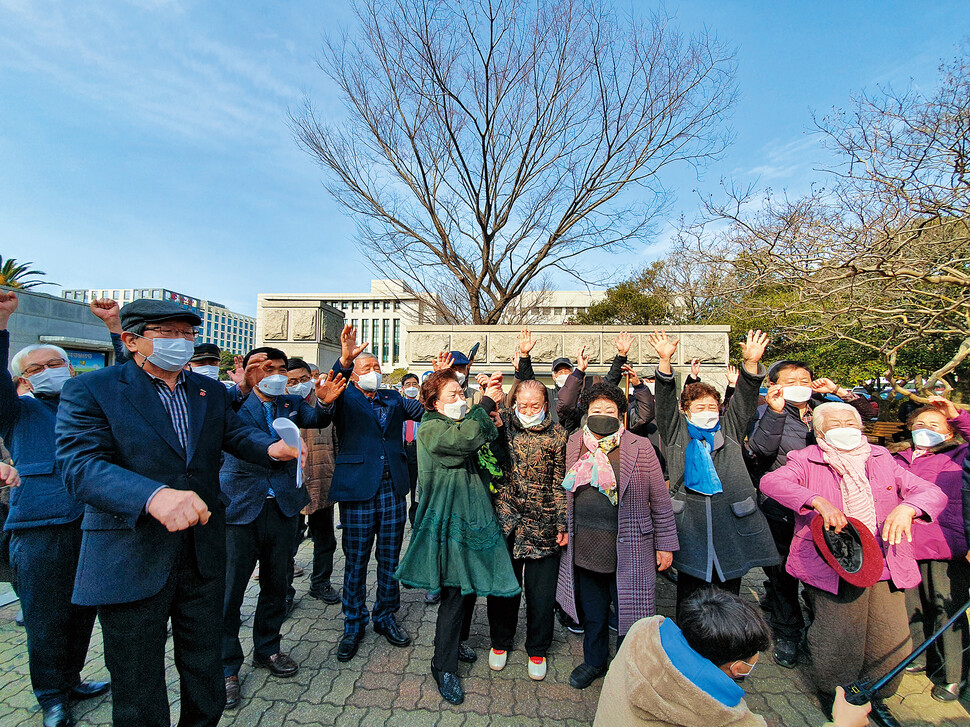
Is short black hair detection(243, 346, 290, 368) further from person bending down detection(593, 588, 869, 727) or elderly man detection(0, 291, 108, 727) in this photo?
person bending down detection(593, 588, 869, 727)

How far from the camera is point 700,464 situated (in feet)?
11.2

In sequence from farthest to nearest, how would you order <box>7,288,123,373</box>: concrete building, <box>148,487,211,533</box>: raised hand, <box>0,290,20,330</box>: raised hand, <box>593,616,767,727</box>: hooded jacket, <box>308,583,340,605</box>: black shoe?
<box>7,288,123,373</box>: concrete building
<box>308,583,340,605</box>: black shoe
<box>0,290,20,330</box>: raised hand
<box>148,487,211,533</box>: raised hand
<box>593,616,767,727</box>: hooded jacket

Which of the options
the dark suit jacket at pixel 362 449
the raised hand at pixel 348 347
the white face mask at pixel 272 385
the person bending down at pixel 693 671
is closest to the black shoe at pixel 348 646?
the dark suit jacket at pixel 362 449

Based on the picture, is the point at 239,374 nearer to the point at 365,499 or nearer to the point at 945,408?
the point at 365,499

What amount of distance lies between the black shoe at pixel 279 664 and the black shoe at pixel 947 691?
13.4ft

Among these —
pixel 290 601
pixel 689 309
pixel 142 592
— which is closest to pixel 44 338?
pixel 290 601

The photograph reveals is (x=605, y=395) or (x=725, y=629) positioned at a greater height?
(x=605, y=395)

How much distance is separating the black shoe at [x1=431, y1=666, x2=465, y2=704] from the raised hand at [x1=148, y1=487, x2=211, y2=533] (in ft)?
6.39

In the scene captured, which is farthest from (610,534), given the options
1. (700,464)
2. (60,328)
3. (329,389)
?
(60,328)

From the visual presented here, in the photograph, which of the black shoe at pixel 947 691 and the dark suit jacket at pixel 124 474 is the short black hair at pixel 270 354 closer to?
the dark suit jacket at pixel 124 474

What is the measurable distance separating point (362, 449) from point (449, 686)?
1685 millimetres

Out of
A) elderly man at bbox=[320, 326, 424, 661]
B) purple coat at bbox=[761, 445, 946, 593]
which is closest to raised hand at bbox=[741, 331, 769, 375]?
purple coat at bbox=[761, 445, 946, 593]

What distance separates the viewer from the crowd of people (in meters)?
2.10

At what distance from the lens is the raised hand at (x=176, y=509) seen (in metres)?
1.82
